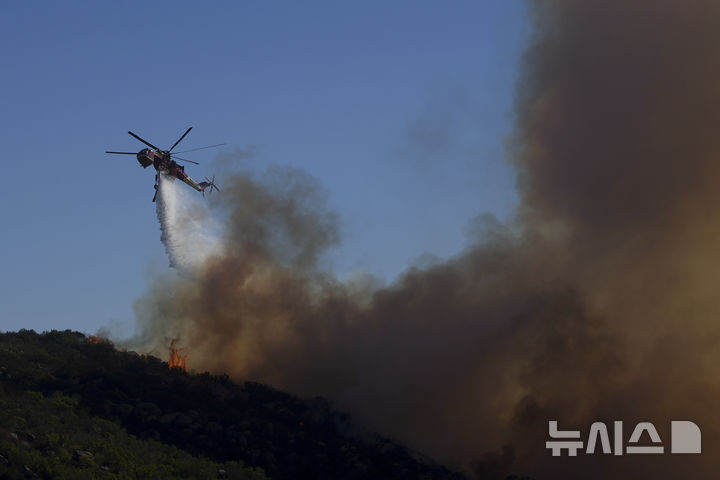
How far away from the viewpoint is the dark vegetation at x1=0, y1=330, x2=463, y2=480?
61250 mm

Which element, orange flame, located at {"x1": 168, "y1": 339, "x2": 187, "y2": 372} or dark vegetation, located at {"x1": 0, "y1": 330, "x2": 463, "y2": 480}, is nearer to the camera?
dark vegetation, located at {"x1": 0, "y1": 330, "x2": 463, "y2": 480}

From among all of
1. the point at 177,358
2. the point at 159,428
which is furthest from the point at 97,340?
the point at 159,428

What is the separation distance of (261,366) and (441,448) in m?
22.7

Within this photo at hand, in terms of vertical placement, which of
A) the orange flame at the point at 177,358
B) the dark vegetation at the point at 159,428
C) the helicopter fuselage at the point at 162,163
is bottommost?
the dark vegetation at the point at 159,428

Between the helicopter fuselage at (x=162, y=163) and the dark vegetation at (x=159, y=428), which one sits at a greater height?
the helicopter fuselage at (x=162, y=163)

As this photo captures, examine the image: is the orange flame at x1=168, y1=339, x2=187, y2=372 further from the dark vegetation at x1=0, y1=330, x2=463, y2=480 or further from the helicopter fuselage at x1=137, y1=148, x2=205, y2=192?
the helicopter fuselage at x1=137, y1=148, x2=205, y2=192

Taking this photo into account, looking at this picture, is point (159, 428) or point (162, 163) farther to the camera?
point (162, 163)

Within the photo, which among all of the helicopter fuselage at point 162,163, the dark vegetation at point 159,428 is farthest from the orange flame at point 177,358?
the helicopter fuselage at point 162,163

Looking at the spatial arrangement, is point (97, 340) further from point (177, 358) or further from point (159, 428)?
point (159, 428)

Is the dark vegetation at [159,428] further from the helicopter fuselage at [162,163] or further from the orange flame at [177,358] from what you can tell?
the helicopter fuselage at [162,163]

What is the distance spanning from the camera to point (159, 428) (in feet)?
236

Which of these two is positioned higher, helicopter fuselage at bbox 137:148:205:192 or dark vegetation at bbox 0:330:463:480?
helicopter fuselage at bbox 137:148:205:192

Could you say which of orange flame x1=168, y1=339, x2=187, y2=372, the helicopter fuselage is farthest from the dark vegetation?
the helicopter fuselage

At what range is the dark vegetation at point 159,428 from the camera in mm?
61250
